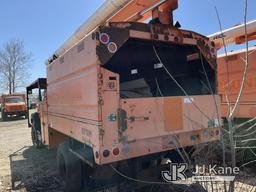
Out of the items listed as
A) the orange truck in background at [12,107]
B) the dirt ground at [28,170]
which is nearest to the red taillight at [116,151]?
the dirt ground at [28,170]

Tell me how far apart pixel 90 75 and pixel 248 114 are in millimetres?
4148

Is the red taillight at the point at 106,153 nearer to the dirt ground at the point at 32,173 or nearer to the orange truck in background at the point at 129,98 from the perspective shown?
the orange truck in background at the point at 129,98

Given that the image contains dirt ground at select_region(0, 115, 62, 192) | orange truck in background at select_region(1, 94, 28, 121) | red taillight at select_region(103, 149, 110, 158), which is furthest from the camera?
orange truck in background at select_region(1, 94, 28, 121)

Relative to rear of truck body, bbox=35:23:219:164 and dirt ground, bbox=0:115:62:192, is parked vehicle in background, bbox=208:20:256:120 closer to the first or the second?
Answer: rear of truck body, bbox=35:23:219:164

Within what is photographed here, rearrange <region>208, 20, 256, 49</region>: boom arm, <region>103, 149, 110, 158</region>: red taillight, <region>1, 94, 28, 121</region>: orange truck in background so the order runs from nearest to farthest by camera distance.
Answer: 1. <region>103, 149, 110, 158</region>: red taillight
2. <region>208, 20, 256, 49</region>: boom arm
3. <region>1, 94, 28, 121</region>: orange truck in background

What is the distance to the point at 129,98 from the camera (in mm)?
3713

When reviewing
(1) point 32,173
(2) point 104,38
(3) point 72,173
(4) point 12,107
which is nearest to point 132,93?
(2) point 104,38

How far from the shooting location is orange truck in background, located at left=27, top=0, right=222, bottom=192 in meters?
3.30

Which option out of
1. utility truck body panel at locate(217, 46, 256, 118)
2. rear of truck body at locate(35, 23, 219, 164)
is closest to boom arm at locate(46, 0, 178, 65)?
rear of truck body at locate(35, 23, 219, 164)

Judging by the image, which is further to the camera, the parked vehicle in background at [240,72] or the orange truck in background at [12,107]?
the orange truck in background at [12,107]

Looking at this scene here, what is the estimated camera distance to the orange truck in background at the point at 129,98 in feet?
10.8

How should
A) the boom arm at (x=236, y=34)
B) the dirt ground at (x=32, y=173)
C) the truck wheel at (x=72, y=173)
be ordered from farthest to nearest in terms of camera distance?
the boom arm at (x=236, y=34), the dirt ground at (x=32, y=173), the truck wheel at (x=72, y=173)

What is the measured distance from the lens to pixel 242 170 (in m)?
5.55

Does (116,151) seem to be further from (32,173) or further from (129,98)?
(32,173)
